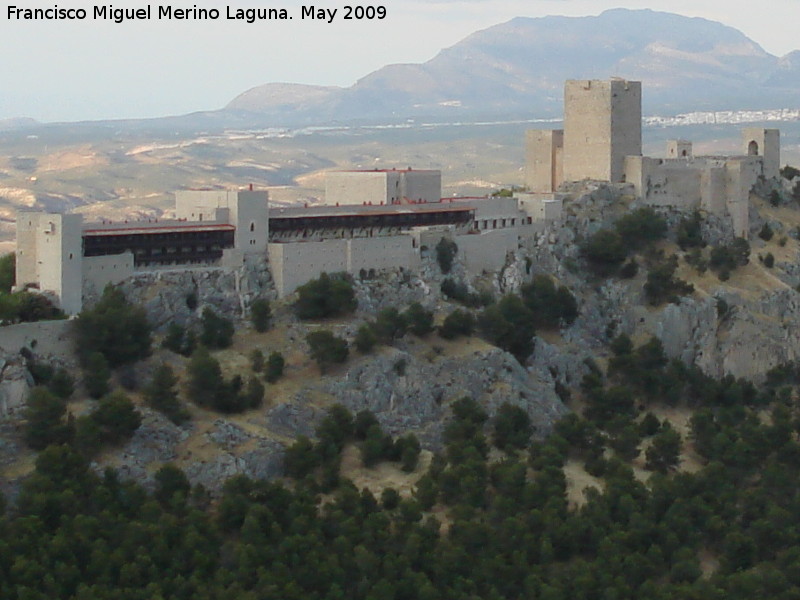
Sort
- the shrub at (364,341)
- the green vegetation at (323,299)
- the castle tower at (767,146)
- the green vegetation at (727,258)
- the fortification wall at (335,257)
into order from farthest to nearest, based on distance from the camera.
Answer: the castle tower at (767,146) < the green vegetation at (727,258) < the fortification wall at (335,257) < the green vegetation at (323,299) < the shrub at (364,341)

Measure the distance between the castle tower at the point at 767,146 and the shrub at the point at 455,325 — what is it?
742 inches

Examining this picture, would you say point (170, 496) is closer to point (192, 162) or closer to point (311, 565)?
point (311, 565)

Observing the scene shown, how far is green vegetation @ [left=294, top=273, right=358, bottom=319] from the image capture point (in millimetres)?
53156

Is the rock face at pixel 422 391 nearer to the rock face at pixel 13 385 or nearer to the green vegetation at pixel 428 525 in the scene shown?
the green vegetation at pixel 428 525

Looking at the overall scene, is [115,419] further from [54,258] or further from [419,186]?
[419,186]

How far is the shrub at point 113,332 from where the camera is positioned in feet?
159

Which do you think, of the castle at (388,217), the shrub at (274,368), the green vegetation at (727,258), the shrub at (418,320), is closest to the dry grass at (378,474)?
the shrub at (274,368)

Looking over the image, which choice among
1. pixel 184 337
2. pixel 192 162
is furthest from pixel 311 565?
pixel 192 162

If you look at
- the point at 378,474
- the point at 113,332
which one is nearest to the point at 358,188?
the point at 113,332

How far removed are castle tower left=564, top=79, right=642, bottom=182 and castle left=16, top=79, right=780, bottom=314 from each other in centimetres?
3

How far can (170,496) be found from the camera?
45219 mm

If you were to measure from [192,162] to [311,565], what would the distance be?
13087 cm

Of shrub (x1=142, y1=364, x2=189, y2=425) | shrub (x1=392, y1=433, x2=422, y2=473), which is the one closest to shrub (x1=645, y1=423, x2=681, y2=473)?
shrub (x1=392, y1=433, x2=422, y2=473)

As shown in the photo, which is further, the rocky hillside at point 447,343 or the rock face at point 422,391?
the rock face at point 422,391
